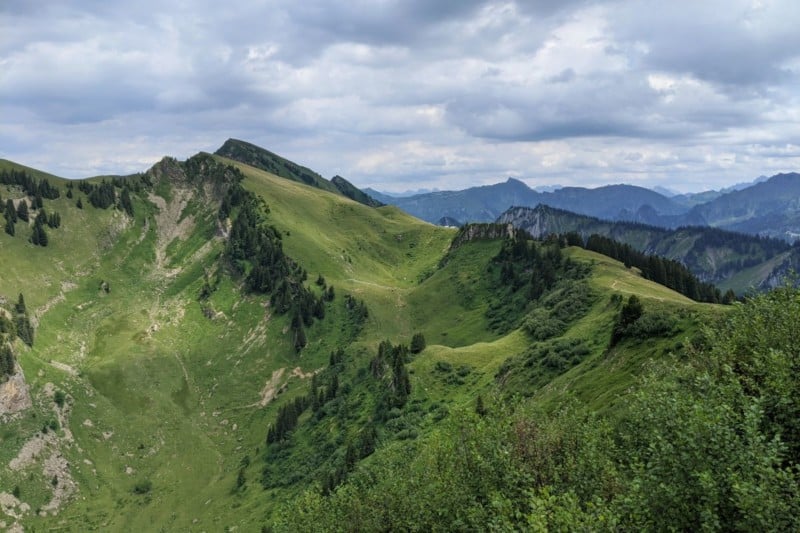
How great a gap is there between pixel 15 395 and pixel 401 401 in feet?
330

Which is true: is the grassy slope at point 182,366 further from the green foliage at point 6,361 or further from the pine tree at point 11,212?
the pine tree at point 11,212

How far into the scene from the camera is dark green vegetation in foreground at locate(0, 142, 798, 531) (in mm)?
22469

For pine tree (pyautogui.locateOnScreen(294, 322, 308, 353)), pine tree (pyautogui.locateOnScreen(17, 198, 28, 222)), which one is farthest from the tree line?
pine tree (pyautogui.locateOnScreen(17, 198, 28, 222))

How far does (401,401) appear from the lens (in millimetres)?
107938

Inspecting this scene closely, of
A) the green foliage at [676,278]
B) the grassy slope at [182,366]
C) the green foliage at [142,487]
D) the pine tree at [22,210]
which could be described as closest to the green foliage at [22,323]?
the grassy slope at [182,366]

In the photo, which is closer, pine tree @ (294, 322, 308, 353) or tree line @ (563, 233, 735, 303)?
tree line @ (563, 233, 735, 303)

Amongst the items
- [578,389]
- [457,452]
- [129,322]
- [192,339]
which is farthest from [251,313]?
[457,452]

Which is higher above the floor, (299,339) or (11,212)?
(11,212)

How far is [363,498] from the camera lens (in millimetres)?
47375

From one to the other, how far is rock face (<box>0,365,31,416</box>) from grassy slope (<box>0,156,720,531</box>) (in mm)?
2943

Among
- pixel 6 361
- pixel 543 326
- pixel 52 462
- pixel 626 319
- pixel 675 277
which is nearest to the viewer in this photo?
pixel 626 319

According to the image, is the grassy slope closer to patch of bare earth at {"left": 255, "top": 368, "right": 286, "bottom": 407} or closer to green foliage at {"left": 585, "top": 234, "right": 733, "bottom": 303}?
patch of bare earth at {"left": 255, "top": 368, "right": 286, "bottom": 407}

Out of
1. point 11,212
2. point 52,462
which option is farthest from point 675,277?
point 11,212

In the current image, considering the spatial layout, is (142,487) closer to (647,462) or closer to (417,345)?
(417,345)
